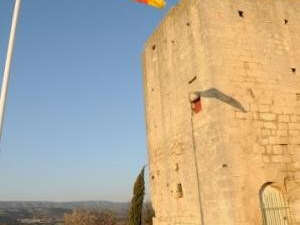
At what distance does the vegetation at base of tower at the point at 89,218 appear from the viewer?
143 ft

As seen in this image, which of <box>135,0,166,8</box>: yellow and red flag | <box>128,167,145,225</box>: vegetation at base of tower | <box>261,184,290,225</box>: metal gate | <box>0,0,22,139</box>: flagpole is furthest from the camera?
<box>128,167,145,225</box>: vegetation at base of tower

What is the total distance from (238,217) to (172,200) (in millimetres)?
2964

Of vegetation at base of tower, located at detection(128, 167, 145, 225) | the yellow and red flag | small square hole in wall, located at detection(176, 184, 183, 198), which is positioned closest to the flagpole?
the yellow and red flag

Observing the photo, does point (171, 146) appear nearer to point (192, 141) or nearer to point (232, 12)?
point (192, 141)

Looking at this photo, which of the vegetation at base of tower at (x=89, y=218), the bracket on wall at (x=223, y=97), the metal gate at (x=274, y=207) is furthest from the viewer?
the vegetation at base of tower at (x=89, y=218)

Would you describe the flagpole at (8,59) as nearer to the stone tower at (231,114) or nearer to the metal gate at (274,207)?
the stone tower at (231,114)

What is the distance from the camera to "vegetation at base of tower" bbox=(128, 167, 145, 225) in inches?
562

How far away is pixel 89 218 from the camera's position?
44.2m

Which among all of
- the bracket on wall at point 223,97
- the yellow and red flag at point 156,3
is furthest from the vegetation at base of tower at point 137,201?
the yellow and red flag at point 156,3

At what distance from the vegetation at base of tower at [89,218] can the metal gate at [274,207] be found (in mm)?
38568

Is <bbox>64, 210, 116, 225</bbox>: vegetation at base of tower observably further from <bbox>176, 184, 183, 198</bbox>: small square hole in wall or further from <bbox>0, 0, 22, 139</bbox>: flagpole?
<bbox>0, 0, 22, 139</bbox>: flagpole

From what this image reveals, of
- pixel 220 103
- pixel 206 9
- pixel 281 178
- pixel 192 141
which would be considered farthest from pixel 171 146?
pixel 206 9

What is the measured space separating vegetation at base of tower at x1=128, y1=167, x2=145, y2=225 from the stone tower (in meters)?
3.74

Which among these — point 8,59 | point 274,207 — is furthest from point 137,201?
point 8,59
